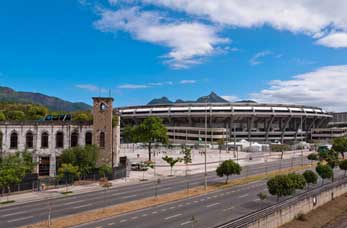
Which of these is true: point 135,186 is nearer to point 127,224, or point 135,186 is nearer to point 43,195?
point 43,195

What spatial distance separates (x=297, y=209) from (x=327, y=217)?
6948mm

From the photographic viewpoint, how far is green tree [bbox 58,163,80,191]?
2167 inches

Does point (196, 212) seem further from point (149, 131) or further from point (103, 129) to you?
point (149, 131)

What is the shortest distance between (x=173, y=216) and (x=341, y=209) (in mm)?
26909

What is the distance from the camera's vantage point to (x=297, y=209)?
4062cm

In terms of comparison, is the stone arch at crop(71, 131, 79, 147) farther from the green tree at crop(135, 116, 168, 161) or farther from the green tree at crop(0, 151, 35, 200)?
the green tree at crop(135, 116, 168, 161)

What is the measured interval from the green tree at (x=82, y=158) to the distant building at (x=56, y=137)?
13.0 feet

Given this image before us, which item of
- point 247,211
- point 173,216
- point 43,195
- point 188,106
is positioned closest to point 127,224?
point 173,216

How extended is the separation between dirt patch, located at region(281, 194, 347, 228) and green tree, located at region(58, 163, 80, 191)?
3363 centimetres

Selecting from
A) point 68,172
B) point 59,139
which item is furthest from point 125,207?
point 59,139

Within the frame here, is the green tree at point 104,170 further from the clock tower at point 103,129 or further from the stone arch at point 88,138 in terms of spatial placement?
the stone arch at point 88,138

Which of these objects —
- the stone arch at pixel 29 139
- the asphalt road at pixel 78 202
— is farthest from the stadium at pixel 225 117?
the asphalt road at pixel 78 202

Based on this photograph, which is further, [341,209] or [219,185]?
[219,185]

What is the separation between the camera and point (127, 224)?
33094 millimetres
